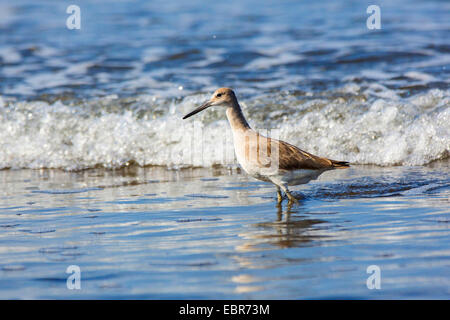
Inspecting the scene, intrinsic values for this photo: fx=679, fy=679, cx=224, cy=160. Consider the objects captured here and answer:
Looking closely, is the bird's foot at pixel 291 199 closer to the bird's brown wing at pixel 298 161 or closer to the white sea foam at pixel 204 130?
the bird's brown wing at pixel 298 161

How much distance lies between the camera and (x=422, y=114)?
32.6 ft

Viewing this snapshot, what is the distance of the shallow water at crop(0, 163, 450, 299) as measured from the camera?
4.56 m

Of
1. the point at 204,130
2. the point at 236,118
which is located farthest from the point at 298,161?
the point at 204,130

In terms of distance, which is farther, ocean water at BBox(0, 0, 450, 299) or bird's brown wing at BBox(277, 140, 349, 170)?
bird's brown wing at BBox(277, 140, 349, 170)

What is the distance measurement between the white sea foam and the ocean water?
3 cm

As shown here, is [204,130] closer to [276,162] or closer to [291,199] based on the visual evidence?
[291,199]

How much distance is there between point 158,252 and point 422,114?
588 centimetres

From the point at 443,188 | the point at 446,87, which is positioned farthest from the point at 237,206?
the point at 446,87

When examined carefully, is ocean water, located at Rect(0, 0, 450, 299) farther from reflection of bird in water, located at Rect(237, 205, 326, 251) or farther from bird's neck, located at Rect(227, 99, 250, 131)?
bird's neck, located at Rect(227, 99, 250, 131)

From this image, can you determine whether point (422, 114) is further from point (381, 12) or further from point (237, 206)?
point (381, 12)

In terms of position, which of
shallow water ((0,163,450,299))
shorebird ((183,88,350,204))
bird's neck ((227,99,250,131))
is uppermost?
bird's neck ((227,99,250,131))

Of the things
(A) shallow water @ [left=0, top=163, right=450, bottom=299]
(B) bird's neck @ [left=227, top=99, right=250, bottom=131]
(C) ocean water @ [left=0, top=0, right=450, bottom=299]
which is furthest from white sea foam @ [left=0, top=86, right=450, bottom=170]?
(B) bird's neck @ [left=227, top=99, right=250, bottom=131]

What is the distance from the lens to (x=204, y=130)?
10352 mm

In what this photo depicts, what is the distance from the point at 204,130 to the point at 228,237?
469 centimetres
